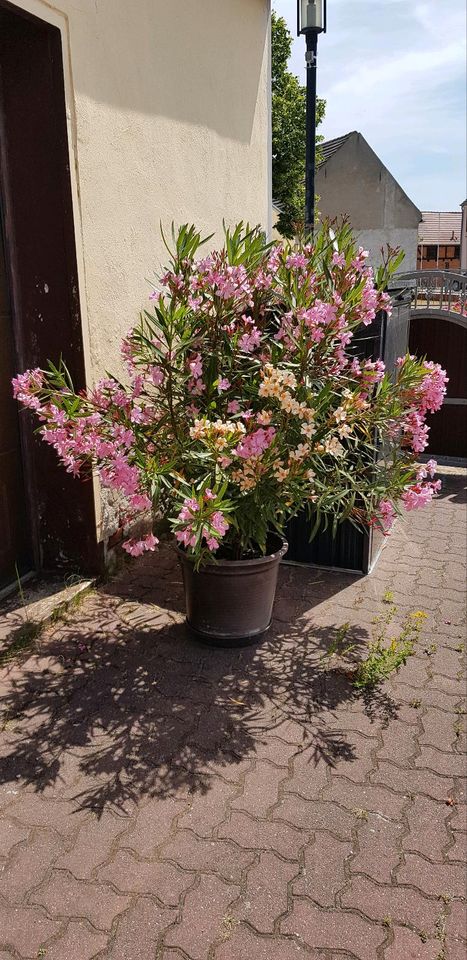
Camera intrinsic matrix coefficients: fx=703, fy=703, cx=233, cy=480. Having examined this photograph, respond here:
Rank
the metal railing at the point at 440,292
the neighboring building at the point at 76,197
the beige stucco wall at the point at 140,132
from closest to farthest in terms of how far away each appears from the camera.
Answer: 1. the neighboring building at the point at 76,197
2. the beige stucco wall at the point at 140,132
3. the metal railing at the point at 440,292

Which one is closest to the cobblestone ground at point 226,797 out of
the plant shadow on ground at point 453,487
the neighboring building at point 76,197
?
the neighboring building at point 76,197

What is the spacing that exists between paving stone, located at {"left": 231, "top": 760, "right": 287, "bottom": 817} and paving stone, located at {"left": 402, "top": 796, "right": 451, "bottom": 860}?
1.67 feet

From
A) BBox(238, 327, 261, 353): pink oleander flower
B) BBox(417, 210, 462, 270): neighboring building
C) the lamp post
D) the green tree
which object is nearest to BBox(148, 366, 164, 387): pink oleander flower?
BBox(238, 327, 261, 353): pink oleander flower

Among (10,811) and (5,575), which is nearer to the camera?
(10,811)

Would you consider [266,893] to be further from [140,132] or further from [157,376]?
[140,132]

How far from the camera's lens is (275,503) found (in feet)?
11.5

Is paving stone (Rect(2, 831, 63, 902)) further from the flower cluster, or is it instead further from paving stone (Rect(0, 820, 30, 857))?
the flower cluster

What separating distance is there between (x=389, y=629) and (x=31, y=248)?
9.94 feet

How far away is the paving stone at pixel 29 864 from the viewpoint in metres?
2.27

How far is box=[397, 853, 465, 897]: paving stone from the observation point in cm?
230

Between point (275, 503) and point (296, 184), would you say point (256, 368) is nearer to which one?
point (275, 503)

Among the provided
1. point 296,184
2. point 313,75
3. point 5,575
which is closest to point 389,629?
point 5,575

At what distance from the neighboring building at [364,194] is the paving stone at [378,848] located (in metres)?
31.5

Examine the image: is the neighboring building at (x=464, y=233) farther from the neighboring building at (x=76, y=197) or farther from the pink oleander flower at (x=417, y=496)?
the pink oleander flower at (x=417, y=496)
